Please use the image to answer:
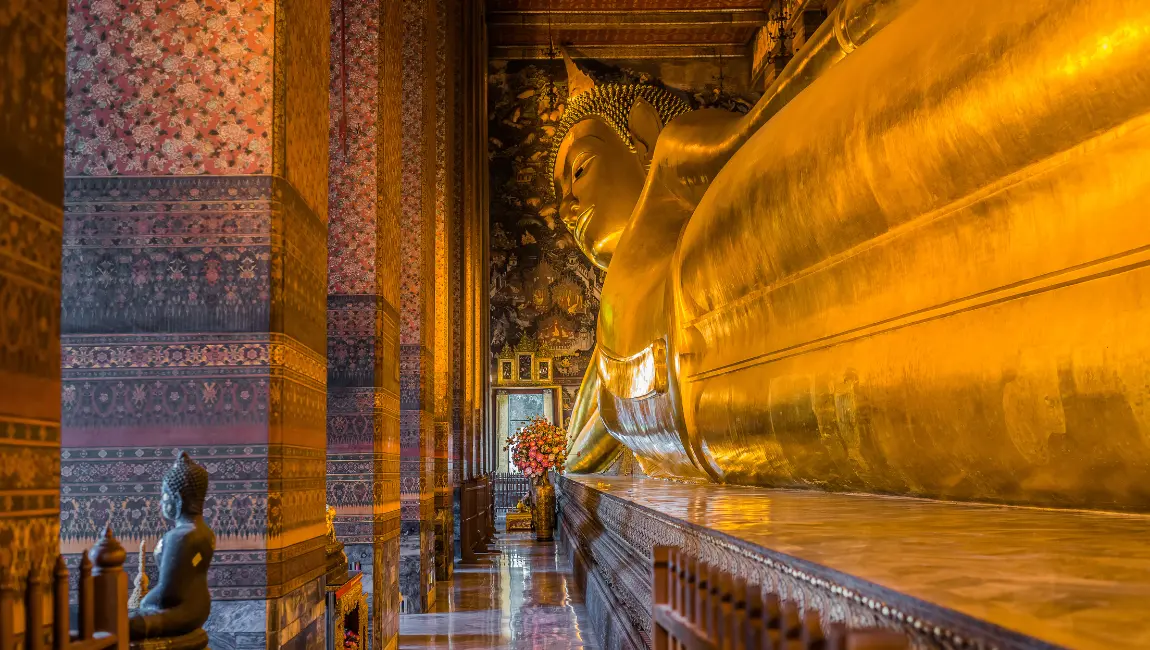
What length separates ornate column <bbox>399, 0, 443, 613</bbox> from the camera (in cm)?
615

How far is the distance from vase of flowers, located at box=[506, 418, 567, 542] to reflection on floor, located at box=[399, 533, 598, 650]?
225 cm

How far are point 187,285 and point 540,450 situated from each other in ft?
27.2

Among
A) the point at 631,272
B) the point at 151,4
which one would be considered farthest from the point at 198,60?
the point at 631,272

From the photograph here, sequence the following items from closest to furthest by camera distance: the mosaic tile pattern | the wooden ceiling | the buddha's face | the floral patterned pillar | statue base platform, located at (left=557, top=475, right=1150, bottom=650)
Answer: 1. statue base platform, located at (left=557, top=475, right=1150, bottom=650)
2. the floral patterned pillar
3. the mosaic tile pattern
4. the buddha's face
5. the wooden ceiling

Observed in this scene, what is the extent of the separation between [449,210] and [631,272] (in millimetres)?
3831

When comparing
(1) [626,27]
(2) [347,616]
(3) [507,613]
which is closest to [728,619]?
(2) [347,616]

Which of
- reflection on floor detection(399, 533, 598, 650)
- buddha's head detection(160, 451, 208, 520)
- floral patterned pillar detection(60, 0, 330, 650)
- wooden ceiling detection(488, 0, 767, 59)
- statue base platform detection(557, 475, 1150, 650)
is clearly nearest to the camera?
statue base platform detection(557, 475, 1150, 650)

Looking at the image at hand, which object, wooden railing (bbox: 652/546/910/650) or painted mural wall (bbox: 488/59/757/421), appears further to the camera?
painted mural wall (bbox: 488/59/757/421)

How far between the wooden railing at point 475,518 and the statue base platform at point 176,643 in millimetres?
7376

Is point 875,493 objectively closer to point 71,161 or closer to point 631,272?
point 71,161

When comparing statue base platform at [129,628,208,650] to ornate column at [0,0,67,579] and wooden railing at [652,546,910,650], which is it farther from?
wooden railing at [652,546,910,650]

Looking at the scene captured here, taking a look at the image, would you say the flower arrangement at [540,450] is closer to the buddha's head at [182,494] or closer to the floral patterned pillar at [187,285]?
the floral patterned pillar at [187,285]

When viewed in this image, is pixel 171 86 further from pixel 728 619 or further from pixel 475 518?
pixel 475 518

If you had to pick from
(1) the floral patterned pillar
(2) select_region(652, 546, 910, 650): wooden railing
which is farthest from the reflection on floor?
(2) select_region(652, 546, 910, 650): wooden railing
